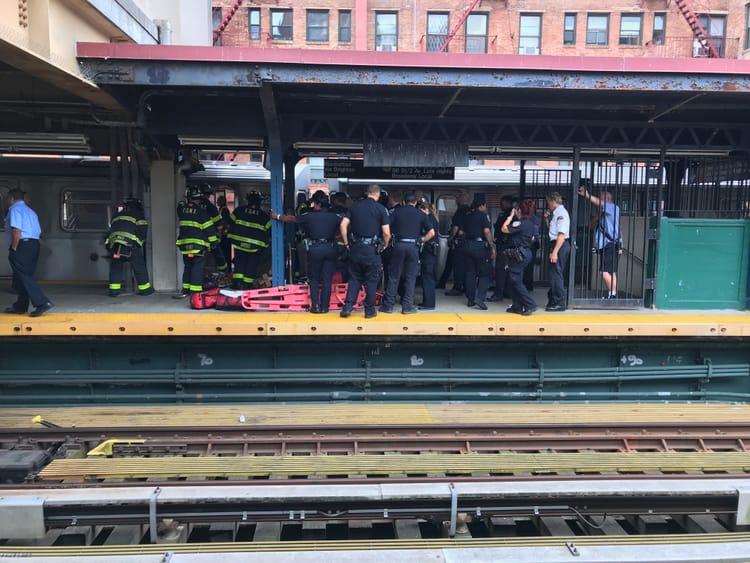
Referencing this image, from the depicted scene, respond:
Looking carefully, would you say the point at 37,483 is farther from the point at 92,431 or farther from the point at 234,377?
the point at 234,377

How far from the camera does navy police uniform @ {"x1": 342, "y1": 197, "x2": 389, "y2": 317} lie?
7.19 metres

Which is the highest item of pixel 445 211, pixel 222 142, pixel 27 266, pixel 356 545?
pixel 222 142

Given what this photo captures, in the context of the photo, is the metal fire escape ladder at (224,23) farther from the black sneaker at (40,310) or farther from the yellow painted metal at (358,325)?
the yellow painted metal at (358,325)

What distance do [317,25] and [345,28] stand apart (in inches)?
54.1

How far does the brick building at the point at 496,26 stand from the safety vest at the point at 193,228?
2099cm

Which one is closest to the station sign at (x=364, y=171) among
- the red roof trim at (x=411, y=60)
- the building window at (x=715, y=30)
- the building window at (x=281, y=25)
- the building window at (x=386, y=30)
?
the red roof trim at (x=411, y=60)

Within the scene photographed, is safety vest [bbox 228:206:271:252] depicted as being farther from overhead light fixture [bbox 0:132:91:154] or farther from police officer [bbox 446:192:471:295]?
police officer [bbox 446:192:471:295]

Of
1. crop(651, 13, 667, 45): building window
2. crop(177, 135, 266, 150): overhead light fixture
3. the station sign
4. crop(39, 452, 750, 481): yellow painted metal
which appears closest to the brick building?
crop(651, 13, 667, 45): building window

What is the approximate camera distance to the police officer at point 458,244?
29.1ft

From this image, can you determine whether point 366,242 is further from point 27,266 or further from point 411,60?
point 27,266

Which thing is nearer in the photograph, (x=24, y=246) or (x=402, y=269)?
(x=24, y=246)

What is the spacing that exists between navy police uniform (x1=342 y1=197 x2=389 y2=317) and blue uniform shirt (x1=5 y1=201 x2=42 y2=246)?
4.03 metres

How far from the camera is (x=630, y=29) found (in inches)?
1061

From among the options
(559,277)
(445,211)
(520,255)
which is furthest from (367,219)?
(445,211)
